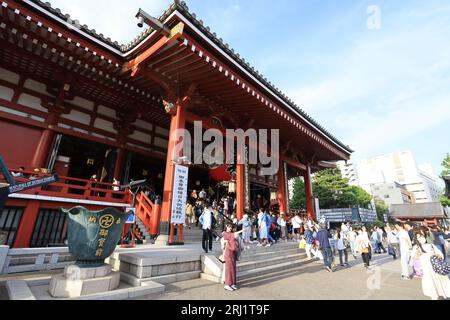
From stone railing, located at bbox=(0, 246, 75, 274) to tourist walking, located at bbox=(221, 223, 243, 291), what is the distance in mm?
4342

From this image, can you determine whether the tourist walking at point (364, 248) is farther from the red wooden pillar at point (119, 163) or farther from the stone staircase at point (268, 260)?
the red wooden pillar at point (119, 163)

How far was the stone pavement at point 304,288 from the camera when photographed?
4500mm

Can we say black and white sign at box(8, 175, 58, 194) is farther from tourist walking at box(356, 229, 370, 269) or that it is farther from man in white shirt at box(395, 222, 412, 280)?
tourist walking at box(356, 229, 370, 269)

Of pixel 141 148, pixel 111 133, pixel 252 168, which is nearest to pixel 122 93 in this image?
pixel 111 133

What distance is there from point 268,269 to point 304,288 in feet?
4.69

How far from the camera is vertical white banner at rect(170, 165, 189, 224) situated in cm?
724

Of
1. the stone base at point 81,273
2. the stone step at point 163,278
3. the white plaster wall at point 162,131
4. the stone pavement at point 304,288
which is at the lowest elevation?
the stone pavement at point 304,288

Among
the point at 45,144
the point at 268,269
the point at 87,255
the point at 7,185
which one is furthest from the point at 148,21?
the point at 268,269

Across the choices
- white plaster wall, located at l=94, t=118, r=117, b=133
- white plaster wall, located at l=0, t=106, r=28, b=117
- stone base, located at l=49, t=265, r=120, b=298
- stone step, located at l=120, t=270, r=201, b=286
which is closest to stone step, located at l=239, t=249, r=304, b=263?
stone step, located at l=120, t=270, r=201, b=286

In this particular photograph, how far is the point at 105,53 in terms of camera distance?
729 cm

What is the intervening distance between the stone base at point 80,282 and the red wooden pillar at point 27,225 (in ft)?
12.2

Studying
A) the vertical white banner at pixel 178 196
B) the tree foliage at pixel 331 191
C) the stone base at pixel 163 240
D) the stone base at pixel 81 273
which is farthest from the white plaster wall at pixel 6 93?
the tree foliage at pixel 331 191

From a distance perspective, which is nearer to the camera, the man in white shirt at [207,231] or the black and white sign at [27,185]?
the black and white sign at [27,185]
